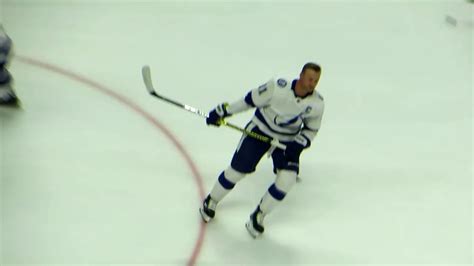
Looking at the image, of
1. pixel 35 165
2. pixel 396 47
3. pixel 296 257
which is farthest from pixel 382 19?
pixel 35 165

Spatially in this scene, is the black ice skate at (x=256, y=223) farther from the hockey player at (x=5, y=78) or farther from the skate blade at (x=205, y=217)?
the hockey player at (x=5, y=78)

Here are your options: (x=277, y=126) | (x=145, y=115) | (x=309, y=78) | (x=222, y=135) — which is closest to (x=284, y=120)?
(x=277, y=126)

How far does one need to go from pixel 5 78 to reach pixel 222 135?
95 cm

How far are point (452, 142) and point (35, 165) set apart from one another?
6.00 ft

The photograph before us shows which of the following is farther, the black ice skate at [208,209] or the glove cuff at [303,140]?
the black ice skate at [208,209]

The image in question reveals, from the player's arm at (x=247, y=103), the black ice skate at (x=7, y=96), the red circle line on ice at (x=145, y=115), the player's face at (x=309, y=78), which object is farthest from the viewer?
the black ice skate at (x=7, y=96)

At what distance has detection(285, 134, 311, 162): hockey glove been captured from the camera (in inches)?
82.4

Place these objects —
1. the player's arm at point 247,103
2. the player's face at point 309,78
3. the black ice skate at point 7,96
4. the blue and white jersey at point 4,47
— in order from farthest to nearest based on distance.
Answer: the black ice skate at point 7,96
the blue and white jersey at point 4,47
the player's arm at point 247,103
the player's face at point 309,78

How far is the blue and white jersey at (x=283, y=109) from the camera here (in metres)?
2.03

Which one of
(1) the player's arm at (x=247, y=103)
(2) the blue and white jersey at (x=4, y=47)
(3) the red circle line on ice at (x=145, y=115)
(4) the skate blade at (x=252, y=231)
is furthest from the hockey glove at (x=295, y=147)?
(2) the blue and white jersey at (x=4, y=47)

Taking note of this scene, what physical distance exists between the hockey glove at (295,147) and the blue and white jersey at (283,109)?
20mm

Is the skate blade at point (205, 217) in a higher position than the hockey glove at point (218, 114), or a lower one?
lower

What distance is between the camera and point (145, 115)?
9.07 feet

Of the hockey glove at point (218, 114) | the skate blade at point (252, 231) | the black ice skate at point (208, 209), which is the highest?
the hockey glove at point (218, 114)
